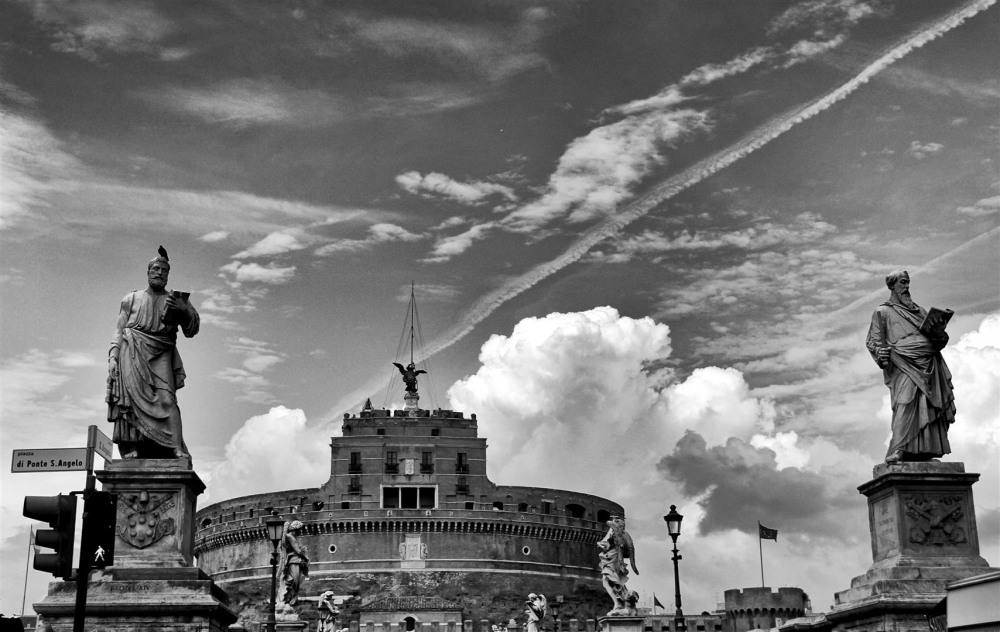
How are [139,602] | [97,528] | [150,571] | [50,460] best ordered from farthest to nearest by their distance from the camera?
[150,571] → [139,602] → [50,460] → [97,528]

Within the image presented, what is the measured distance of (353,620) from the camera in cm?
10056

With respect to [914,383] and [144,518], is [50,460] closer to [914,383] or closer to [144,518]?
[144,518]

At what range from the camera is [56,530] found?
35.6ft

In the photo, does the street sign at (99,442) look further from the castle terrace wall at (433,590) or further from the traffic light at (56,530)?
the castle terrace wall at (433,590)

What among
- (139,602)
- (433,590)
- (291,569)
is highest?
(433,590)

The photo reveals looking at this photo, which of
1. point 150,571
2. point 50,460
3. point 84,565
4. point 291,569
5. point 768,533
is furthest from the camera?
point 768,533

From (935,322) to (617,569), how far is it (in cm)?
1231

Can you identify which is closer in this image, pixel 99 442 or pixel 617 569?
pixel 99 442

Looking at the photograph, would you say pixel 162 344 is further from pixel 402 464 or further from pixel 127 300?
pixel 402 464

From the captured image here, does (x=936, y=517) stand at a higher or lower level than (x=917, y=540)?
higher

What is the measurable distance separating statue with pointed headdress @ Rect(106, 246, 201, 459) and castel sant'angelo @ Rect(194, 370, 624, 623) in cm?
8971

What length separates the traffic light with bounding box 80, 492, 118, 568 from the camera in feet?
35.4

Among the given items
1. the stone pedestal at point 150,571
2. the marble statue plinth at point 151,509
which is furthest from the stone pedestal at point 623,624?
the marble statue plinth at point 151,509

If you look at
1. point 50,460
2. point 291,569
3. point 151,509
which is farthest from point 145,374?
point 291,569
